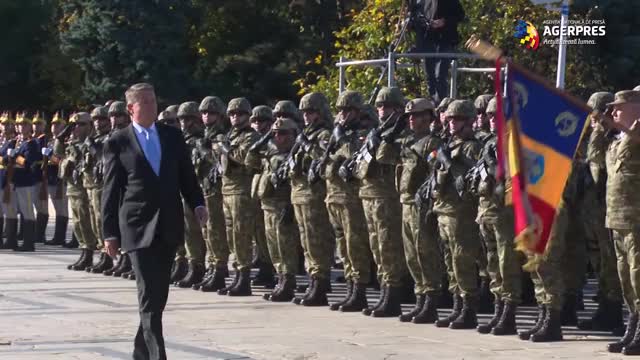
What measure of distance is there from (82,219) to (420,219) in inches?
293

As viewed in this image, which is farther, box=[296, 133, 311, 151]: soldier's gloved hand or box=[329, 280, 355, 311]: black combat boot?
box=[296, 133, 311, 151]: soldier's gloved hand

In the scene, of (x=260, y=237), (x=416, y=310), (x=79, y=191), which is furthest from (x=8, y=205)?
(x=416, y=310)

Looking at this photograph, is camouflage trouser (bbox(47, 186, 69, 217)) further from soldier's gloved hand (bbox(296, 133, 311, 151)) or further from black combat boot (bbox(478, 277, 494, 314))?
black combat boot (bbox(478, 277, 494, 314))

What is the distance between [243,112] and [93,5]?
21.5m

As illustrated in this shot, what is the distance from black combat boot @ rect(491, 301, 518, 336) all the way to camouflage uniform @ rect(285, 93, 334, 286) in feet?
9.08

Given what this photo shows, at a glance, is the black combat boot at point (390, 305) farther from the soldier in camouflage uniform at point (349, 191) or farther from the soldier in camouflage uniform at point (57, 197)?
the soldier in camouflage uniform at point (57, 197)

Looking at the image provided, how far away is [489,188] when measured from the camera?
42.8 ft

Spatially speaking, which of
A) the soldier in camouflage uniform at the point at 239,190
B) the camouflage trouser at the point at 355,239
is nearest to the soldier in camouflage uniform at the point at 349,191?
the camouflage trouser at the point at 355,239

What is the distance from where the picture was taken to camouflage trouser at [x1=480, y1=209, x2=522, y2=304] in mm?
13094

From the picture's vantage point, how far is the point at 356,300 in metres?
15.1

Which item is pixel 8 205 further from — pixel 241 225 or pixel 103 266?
pixel 241 225

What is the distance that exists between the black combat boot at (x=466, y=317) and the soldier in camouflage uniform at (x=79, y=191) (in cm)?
760

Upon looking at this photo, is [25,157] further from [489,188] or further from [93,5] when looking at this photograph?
[93,5]

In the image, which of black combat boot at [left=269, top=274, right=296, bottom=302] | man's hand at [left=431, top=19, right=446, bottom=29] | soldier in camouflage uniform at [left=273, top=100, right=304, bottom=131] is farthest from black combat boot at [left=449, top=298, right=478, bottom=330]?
man's hand at [left=431, top=19, right=446, bottom=29]
